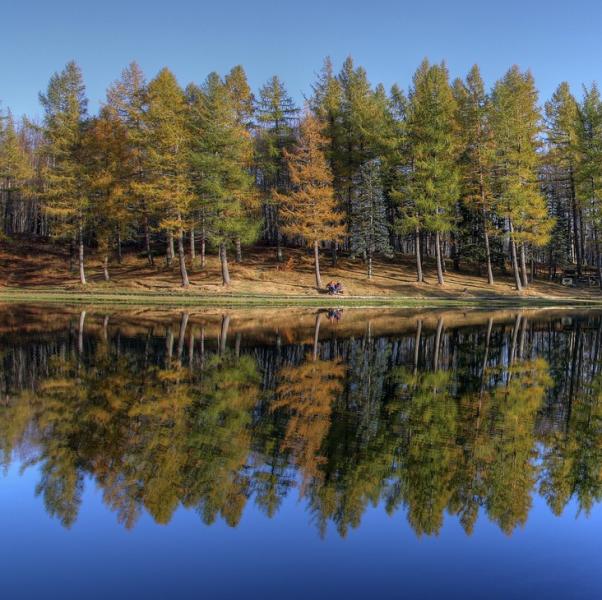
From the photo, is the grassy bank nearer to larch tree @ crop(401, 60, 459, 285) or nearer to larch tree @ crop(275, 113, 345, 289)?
larch tree @ crop(275, 113, 345, 289)

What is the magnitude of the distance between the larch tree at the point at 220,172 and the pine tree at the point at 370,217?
8394 mm

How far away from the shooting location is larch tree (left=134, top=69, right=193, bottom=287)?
41.7m

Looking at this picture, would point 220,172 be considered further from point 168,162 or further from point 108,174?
point 108,174

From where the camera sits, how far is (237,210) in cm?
4388

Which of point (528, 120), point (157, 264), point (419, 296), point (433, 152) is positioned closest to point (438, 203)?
point (433, 152)

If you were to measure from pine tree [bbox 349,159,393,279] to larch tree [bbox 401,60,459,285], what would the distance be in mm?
2371

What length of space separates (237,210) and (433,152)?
15745mm

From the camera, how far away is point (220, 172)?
146ft

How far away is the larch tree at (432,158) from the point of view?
45750mm

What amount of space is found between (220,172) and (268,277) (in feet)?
28.4

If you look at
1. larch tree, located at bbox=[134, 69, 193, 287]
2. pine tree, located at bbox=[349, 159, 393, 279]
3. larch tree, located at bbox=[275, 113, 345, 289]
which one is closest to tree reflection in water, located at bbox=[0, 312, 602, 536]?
larch tree, located at bbox=[134, 69, 193, 287]

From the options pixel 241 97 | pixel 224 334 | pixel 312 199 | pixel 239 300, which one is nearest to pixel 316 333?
pixel 224 334

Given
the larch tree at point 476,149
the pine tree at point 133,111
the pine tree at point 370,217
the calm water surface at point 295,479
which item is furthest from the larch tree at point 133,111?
the calm water surface at point 295,479

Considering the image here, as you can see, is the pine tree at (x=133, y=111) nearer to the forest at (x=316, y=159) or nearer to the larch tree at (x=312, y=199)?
the forest at (x=316, y=159)
